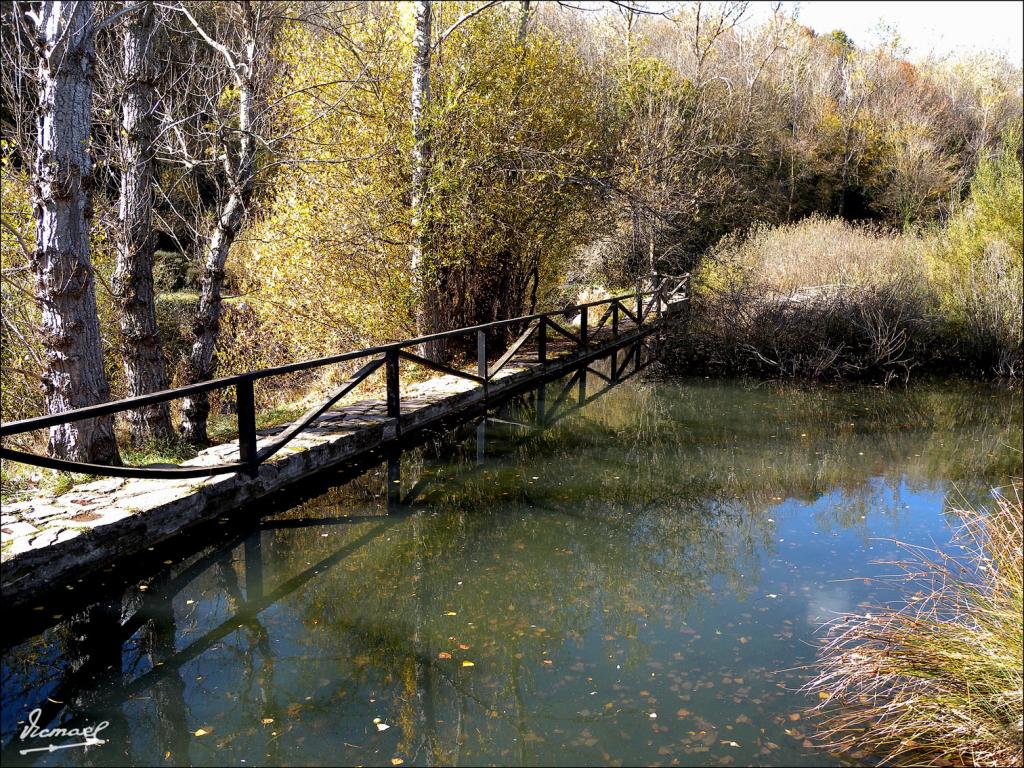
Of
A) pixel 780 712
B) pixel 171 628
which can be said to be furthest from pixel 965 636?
pixel 171 628

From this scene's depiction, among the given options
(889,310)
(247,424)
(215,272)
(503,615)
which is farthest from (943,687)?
(889,310)

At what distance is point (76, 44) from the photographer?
6137mm

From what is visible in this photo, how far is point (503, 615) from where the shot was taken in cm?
487

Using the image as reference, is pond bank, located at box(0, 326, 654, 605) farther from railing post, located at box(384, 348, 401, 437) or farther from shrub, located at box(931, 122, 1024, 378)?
shrub, located at box(931, 122, 1024, 378)

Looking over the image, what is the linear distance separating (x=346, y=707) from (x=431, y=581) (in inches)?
62.1

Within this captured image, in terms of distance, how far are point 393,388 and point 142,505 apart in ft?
12.0

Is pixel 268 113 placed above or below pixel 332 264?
above

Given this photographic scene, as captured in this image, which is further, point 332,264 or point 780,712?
point 332,264

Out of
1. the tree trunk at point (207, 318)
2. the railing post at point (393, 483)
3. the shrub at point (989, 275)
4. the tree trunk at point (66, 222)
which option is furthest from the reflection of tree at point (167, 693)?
the shrub at point (989, 275)

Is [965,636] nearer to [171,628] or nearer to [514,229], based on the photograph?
[171,628]

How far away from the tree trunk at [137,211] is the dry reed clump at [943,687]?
7.34 m

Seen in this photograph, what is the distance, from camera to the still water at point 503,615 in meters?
3.66

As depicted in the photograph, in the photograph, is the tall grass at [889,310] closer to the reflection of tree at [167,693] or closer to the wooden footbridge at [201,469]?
the wooden footbridge at [201,469]

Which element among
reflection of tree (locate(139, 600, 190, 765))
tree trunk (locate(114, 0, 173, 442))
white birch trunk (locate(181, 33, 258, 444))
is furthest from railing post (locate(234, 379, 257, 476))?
white birch trunk (locate(181, 33, 258, 444))
